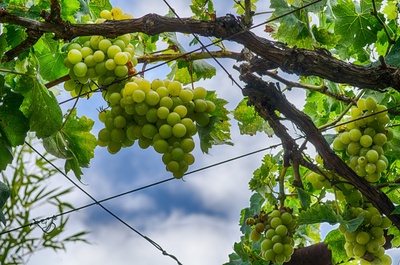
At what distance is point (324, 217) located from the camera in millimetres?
1180

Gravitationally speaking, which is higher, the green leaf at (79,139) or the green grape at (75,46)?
the green grape at (75,46)

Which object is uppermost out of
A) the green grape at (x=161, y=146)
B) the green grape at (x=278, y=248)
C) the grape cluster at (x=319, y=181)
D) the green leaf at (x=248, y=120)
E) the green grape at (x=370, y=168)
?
the green leaf at (x=248, y=120)

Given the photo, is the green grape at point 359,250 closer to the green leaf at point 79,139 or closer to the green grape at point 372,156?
the green grape at point 372,156

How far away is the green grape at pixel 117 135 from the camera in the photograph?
101 cm

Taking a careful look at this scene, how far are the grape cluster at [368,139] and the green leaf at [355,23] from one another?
10.1 inches

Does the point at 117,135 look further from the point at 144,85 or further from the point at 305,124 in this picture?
the point at 305,124

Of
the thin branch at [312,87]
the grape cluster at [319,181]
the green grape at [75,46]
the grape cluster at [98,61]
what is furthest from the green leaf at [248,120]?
the green grape at [75,46]

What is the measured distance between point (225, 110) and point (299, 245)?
984 mm

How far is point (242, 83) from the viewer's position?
4.09 ft

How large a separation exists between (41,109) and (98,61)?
18 centimetres

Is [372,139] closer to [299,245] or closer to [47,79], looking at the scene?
[299,245]

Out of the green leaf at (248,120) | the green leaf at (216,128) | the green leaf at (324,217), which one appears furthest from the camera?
the green leaf at (248,120)

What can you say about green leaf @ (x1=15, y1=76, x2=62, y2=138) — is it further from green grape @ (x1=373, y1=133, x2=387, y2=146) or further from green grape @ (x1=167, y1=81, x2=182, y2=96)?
green grape @ (x1=373, y1=133, x2=387, y2=146)

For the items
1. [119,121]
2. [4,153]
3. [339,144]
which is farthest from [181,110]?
[339,144]
